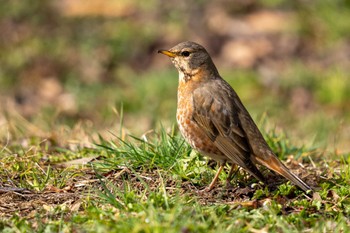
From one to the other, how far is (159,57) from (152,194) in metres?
9.57

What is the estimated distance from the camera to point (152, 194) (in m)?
5.48

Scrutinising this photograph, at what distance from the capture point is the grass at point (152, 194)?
17.0ft

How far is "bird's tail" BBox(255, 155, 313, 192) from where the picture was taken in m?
6.09

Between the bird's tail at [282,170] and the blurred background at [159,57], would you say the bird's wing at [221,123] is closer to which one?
the bird's tail at [282,170]

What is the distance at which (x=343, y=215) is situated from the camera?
19.0 feet

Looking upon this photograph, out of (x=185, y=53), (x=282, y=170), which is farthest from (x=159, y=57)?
(x=282, y=170)

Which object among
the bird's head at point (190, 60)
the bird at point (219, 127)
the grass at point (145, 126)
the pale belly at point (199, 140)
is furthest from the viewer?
the bird's head at point (190, 60)

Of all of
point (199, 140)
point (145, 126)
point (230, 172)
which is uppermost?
point (199, 140)

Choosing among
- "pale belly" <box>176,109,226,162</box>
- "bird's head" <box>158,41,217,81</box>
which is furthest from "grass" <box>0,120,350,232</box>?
"bird's head" <box>158,41,217,81</box>

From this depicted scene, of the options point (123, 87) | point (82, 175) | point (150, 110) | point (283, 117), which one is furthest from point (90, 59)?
point (82, 175)

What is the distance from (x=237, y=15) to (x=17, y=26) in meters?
5.22

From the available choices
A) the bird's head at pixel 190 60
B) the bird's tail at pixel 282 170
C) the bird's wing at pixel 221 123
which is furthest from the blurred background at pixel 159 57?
the bird's tail at pixel 282 170

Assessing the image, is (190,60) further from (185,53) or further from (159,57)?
(159,57)

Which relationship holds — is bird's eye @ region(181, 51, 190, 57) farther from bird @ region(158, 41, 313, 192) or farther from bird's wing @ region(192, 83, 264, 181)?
bird's wing @ region(192, 83, 264, 181)
